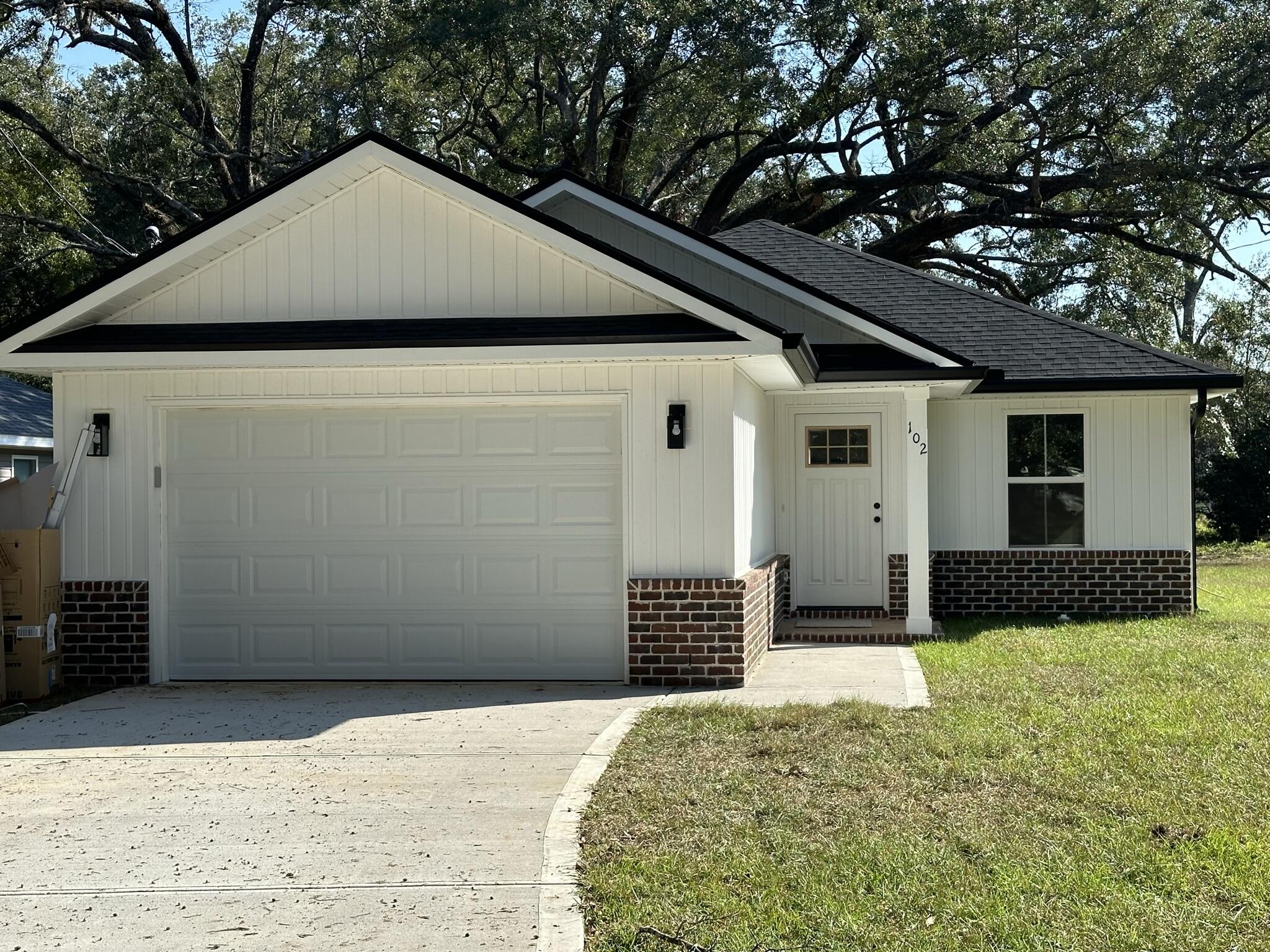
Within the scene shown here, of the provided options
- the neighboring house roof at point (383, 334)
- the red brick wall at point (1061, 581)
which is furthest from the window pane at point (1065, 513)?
the neighboring house roof at point (383, 334)

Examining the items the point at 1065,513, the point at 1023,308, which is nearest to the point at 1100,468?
the point at 1065,513

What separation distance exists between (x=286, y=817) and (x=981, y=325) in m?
11.5

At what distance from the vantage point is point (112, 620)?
35.2 ft

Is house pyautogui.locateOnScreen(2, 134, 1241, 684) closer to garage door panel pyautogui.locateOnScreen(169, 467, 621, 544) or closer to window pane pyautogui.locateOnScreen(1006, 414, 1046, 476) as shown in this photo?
garage door panel pyautogui.locateOnScreen(169, 467, 621, 544)

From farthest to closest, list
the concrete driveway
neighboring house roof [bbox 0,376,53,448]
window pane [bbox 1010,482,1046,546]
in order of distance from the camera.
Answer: neighboring house roof [bbox 0,376,53,448] → window pane [bbox 1010,482,1046,546] → the concrete driveway

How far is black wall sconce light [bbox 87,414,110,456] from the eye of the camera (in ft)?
34.9

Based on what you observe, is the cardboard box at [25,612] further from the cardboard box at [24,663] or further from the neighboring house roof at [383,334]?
the neighboring house roof at [383,334]

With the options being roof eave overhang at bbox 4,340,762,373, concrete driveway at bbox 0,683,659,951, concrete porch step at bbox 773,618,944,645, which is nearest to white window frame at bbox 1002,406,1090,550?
concrete porch step at bbox 773,618,944,645

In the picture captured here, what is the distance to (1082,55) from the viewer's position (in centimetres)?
2144

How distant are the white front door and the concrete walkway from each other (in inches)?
70.7

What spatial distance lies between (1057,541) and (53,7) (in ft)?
65.1

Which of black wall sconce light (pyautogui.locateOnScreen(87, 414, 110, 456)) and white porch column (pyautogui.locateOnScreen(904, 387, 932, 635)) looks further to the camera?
white porch column (pyautogui.locateOnScreen(904, 387, 932, 635))

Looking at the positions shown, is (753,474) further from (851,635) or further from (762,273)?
(762,273)

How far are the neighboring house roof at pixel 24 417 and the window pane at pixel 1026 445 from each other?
11.9 metres
